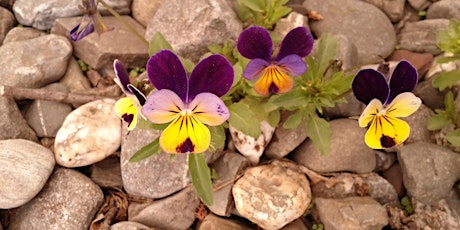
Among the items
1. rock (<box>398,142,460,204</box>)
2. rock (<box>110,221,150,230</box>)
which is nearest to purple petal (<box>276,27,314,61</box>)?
rock (<box>398,142,460,204</box>)

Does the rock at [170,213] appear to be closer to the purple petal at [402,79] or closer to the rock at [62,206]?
the rock at [62,206]

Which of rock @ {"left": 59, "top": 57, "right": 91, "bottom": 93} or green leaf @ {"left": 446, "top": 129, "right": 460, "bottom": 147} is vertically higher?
green leaf @ {"left": 446, "top": 129, "right": 460, "bottom": 147}

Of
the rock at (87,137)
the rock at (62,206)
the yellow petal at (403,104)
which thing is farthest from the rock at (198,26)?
the yellow petal at (403,104)

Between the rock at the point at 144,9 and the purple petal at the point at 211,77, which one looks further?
the rock at the point at 144,9

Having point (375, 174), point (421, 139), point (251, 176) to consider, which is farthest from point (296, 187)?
point (421, 139)

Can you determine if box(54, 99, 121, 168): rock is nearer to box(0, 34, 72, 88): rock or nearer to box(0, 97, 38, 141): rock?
box(0, 97, 38, 141): rock

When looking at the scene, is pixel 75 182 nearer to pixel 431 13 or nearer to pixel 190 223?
pixel 190 223

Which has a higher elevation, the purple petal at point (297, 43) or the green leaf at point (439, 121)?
the purple petal at point (297, 43)
